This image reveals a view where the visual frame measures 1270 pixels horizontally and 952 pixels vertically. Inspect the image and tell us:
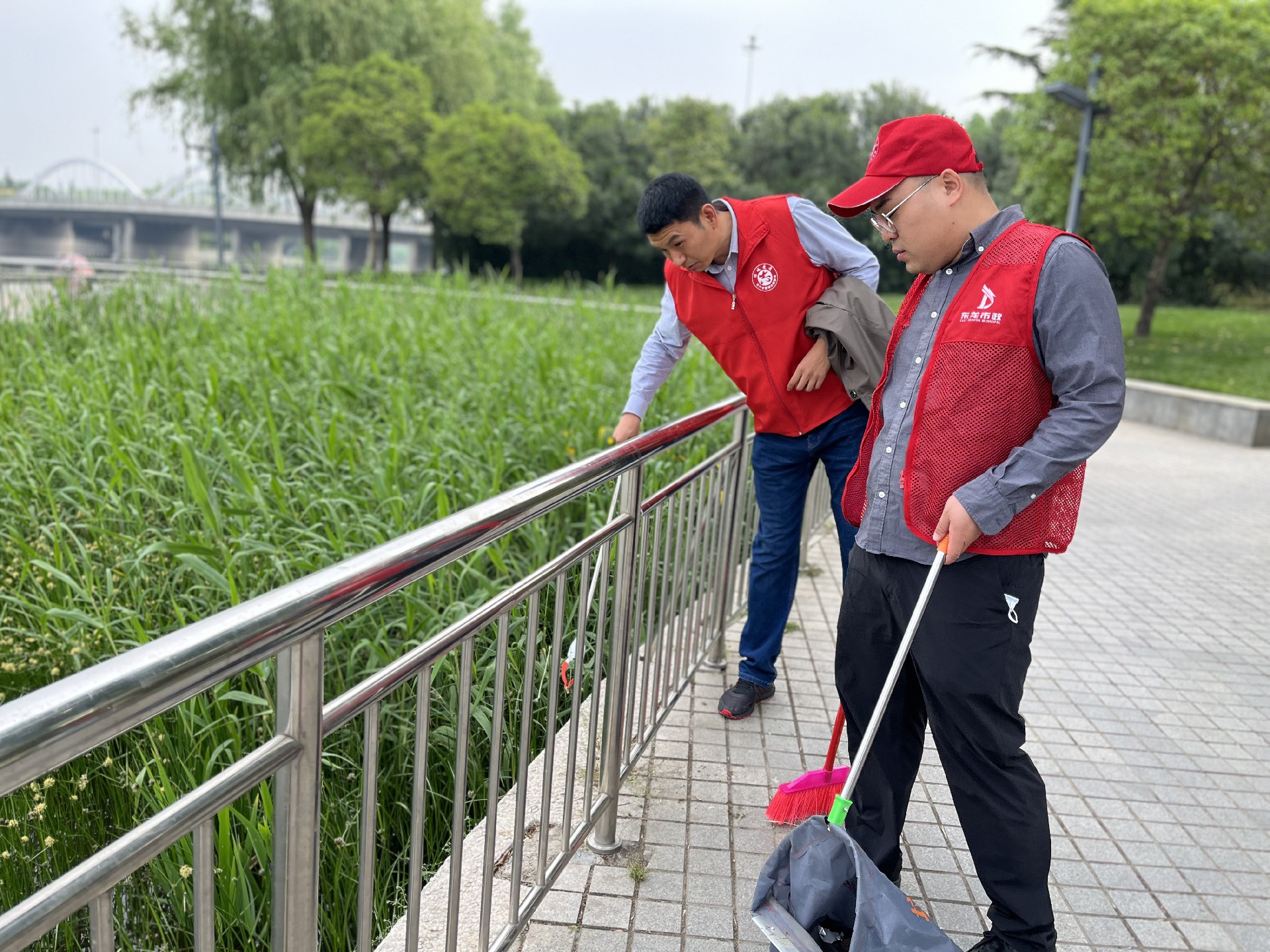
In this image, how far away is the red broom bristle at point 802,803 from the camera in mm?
2758

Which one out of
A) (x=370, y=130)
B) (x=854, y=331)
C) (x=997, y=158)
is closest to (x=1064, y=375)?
(x=854, y=331)

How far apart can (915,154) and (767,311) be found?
3.69 ft

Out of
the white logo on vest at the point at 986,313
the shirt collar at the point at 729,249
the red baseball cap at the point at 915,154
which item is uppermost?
the red baseball cap at the point at 915,154

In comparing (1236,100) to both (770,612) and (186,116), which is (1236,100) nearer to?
(770,612)

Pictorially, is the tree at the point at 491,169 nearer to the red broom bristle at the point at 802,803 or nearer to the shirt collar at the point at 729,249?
the shirt collar at the point at 729,249

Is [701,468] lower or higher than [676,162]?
lower

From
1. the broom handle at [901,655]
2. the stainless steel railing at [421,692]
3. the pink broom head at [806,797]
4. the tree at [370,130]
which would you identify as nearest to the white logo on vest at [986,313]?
the broom handle at [901,655]

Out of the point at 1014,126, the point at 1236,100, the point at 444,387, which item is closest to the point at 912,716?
the point at 444,387

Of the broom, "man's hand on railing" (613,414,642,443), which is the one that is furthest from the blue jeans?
the broom

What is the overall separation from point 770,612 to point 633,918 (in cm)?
129

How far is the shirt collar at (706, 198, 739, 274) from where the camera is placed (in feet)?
9.81

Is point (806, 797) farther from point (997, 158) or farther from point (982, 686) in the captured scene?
point (997, 158)

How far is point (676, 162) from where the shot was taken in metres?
34.8

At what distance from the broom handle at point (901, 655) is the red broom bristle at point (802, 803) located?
2.56 ft
